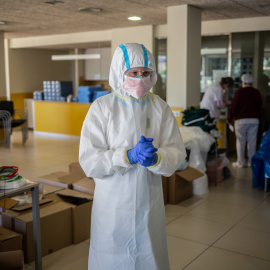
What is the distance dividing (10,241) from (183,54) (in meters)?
3.92

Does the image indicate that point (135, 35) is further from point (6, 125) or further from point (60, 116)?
point (6, 125)

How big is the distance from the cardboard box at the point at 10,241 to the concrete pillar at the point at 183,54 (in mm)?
3648

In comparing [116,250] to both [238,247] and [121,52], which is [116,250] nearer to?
[121,52]

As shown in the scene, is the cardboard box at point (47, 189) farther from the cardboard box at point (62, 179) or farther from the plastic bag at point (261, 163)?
the plastic bag at point (261, 163)

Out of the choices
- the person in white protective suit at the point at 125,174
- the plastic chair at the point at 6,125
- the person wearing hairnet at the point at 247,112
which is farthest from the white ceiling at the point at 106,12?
the person in white protective suit at the point at 125,174

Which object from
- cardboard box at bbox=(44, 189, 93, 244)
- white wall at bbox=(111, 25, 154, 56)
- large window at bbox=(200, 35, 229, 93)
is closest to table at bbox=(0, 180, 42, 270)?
cardboard box at bbox=(44, 189, 93, 244)

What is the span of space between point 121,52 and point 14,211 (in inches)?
69.7

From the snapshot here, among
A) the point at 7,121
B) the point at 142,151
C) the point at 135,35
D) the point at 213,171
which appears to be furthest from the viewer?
the point at 7,121

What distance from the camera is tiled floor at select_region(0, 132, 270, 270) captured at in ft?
9.84

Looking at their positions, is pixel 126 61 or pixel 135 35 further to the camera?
pixel 135 35

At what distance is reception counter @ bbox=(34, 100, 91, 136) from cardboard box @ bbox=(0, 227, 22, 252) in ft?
19.1

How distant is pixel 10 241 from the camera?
275cm

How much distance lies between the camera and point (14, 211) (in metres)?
3.11

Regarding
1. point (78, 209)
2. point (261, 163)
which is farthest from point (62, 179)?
point (261, 163)
